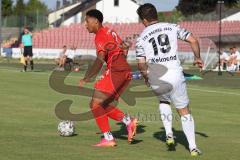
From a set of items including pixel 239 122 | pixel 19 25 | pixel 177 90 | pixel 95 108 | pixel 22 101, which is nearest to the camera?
pixel 177 90

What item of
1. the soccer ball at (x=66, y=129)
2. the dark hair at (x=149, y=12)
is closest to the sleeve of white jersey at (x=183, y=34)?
the dark hair at (x=149, y=12)

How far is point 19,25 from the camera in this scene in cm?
8062

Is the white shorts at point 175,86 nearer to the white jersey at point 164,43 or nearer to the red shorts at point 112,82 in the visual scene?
the white jersey at point 164,43

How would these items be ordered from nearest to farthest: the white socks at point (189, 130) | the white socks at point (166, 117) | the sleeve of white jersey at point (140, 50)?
the white socks at point (189, 130) < the sleeve of white jersey at point (140, 50) < the white socks at point (166, 117)

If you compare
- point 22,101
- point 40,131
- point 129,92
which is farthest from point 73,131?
point 129,92

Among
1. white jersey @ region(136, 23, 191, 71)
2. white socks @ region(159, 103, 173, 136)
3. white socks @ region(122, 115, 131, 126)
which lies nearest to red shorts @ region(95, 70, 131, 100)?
white socks @ region(122, 115, 131, 126)

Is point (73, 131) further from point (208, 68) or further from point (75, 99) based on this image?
point (208, 68)

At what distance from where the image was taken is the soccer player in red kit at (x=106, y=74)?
32.2 feet

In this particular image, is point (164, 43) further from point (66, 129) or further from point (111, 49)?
point (66, 129)

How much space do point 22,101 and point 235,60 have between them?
2439 cm

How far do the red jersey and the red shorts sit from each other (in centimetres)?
9

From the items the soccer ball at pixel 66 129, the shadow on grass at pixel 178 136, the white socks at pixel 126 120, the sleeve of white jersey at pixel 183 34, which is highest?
the sleeve of white jersey at pixel 183 34

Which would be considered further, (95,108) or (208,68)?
(208,68)

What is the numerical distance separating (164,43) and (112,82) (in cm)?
138
